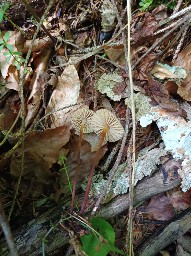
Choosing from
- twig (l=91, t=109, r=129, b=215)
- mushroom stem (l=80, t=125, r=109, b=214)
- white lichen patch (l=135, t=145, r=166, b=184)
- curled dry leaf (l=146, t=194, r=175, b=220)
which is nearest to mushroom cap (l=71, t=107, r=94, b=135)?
mushroom stem (l=80, t=125, r=109, b=214)

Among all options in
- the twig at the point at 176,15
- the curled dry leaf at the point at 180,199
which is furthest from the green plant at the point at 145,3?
the curled dry leaf at the point at 180,199

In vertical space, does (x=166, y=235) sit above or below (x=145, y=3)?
below

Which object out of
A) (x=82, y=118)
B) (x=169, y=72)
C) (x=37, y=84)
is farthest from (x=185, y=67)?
(x=37, y=84)

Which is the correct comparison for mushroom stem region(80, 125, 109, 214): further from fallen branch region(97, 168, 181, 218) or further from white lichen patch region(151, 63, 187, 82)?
white lichen patch region(151, 63, 187, 82)

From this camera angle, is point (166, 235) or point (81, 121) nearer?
point (166, 235)

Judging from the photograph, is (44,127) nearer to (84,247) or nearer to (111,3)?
(84,247)

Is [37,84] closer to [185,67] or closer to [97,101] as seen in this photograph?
[97,101]

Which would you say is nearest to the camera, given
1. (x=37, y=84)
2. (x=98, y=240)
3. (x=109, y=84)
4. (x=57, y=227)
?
(x=98, y=240)

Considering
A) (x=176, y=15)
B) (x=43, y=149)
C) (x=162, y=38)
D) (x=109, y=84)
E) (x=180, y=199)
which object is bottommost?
(x=180, y=199)
